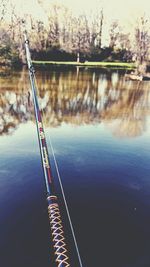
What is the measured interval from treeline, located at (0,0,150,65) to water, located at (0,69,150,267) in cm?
4062

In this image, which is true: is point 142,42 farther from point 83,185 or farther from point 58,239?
point 58,239

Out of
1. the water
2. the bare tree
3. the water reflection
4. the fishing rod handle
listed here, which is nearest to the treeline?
the bare tree

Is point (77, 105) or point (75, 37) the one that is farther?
point (75, 37)

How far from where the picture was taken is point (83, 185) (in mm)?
11156

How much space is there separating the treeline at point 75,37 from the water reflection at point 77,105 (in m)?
27.3

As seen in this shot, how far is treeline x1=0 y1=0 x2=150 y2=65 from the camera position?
222 feet

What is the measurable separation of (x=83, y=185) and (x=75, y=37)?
74377mm

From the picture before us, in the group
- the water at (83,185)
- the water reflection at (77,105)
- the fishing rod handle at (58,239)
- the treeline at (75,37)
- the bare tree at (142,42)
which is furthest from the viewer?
the treeline at (75,37)

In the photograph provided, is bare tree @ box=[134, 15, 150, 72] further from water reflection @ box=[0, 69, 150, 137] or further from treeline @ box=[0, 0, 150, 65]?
water reflection @ box=[0, 69, 150, 137]

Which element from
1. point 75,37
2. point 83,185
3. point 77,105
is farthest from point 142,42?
point 83,185

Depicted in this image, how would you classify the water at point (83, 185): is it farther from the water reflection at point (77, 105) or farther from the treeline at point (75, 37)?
the treeline at point (75, 37)

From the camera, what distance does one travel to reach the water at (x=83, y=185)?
786cm

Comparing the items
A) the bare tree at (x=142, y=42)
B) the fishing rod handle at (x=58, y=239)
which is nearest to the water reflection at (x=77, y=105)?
the fishing rod handle at (x=58, y=239)

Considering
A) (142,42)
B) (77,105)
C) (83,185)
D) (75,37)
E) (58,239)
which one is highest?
(75,37)
